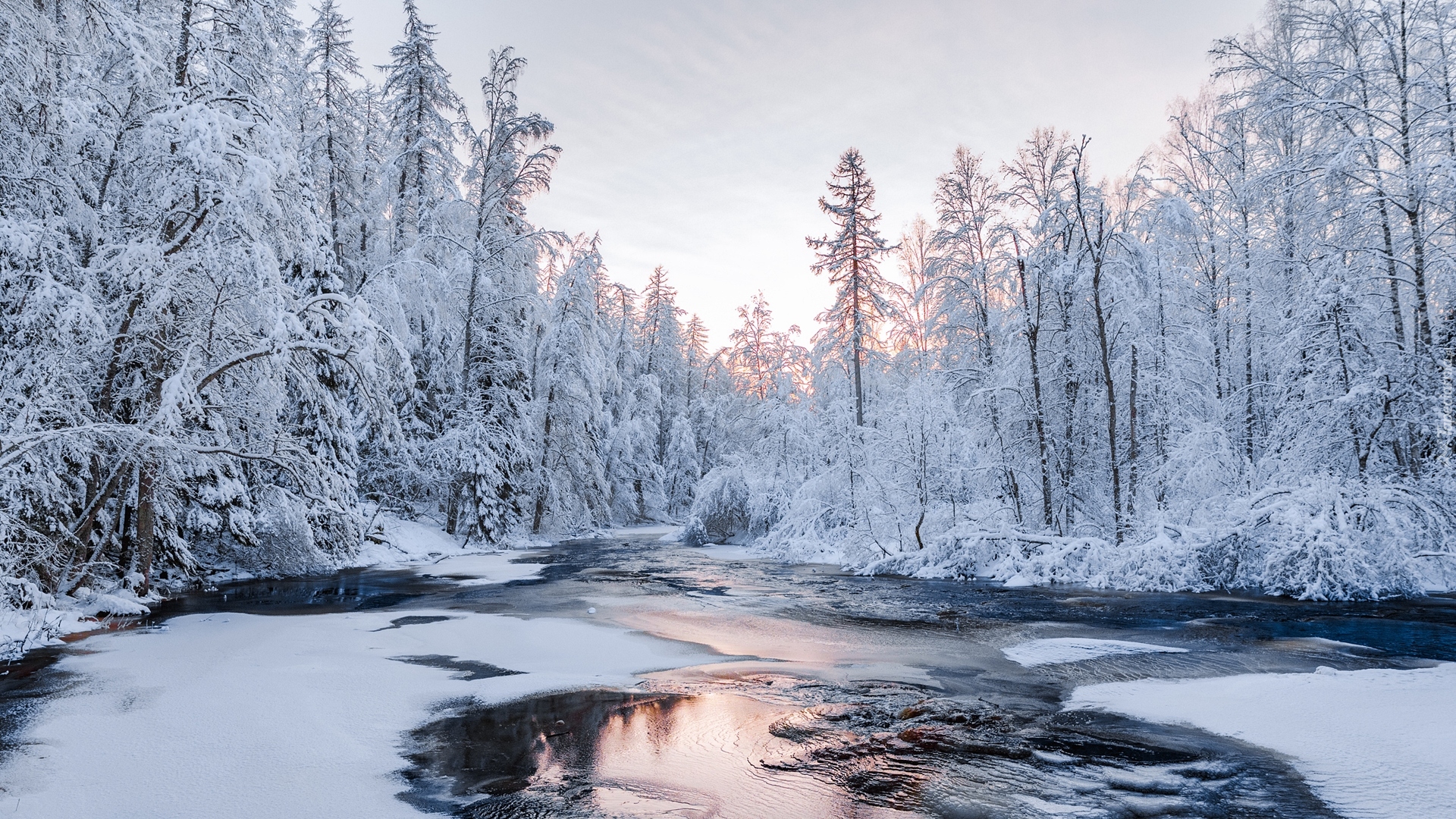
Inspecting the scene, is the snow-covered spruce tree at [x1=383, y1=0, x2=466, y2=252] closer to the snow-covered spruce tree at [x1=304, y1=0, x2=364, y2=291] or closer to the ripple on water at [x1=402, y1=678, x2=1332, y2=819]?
the snow-covered spruce tree at [x1=304, y1=0, x2=364, y2=291]

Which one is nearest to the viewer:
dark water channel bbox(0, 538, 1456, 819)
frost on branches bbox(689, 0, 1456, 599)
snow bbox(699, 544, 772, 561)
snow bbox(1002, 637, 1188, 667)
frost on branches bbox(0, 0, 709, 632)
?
dark water channel bbox(0, 538, 1456, 819)

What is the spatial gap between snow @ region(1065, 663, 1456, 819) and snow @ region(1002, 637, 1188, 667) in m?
1.13

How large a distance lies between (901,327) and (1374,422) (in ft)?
50.9

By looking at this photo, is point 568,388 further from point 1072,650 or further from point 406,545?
point 1072,650

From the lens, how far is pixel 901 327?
26969 millimetres

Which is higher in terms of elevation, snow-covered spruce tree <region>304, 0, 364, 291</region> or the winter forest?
snow-covered spruce tree <region>304, 0, 364, 291</region>

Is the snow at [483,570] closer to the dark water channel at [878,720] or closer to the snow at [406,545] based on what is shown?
the snow at [406,545]

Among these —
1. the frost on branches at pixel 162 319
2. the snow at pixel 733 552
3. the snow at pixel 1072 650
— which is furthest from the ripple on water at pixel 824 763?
the snow at pixel 733 552

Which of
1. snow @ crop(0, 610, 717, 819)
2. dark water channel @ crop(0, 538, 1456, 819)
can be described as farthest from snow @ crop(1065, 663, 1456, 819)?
snow @ crop(0, 610, 717, 819)

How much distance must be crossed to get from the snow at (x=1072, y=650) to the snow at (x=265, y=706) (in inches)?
138

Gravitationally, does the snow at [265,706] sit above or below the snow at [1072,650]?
above

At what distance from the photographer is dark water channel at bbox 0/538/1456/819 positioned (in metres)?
3.92

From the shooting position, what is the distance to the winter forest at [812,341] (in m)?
9.80

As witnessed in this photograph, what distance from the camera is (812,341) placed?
29359 mm
